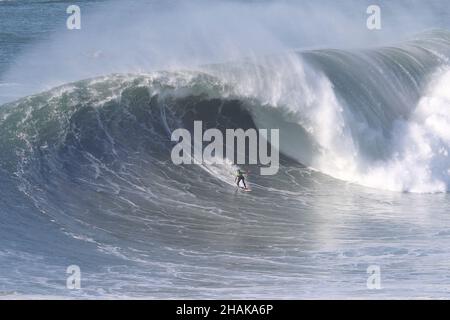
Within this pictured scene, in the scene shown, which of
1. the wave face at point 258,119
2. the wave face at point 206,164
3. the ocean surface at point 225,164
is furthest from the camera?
the wave face at point 258,119

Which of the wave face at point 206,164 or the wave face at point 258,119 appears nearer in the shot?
the wave face at point 206,164

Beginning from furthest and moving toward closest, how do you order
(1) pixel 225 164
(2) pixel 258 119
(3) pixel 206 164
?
(2) pixel 258 119
(1) pixel 225 164
(3) pixel 206 164

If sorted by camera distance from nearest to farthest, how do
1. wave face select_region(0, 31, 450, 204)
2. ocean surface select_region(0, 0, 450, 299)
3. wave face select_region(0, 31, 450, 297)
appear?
1. ocean surface select_region(0, 0, 450, 299)
2. wave face select_region(0, 31, 450, 297)
3. wave face select_region(0, 31, 450, 204)

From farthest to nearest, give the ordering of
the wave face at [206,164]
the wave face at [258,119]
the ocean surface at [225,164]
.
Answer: the wave face at [258,119] < the wave face at [206,164] < the ocean surface at [225,164]

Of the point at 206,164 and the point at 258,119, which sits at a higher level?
the point at 258,119

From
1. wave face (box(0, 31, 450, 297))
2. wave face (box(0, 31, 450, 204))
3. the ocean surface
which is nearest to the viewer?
the ocean surface

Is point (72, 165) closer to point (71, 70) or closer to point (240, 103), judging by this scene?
point (240, 103)

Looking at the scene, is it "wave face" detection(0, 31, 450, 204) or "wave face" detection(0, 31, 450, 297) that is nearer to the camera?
"wave face" detection(0, 31, 450, 297)

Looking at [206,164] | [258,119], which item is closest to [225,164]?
[206,164]

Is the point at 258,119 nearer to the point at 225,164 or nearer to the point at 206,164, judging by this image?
the point at 225,164

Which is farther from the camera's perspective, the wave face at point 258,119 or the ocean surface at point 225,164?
the wave face at point 258,119
